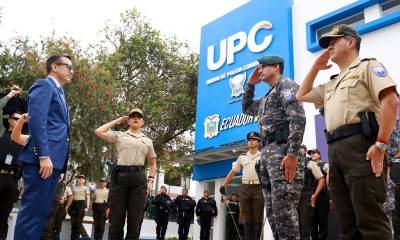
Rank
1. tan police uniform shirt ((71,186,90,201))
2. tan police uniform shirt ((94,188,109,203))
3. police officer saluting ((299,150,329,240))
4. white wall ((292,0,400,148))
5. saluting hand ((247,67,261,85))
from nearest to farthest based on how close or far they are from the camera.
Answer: saluting hand ((247,67,261,85)), police officer saluting ((299,150,329,240)), white wall ((292,0,400,148)), tan police uniform shirt ((71,186,90,201)), tan police uniform shirt ((94,188,109,203))

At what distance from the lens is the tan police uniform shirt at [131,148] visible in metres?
5.38

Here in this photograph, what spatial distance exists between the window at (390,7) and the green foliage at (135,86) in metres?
9.46

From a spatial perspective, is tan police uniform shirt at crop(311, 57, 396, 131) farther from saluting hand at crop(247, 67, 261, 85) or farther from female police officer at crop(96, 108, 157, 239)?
female police officer at crop(96, 108, 157, 239)

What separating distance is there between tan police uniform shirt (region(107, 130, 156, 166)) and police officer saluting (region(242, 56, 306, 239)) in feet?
6.76

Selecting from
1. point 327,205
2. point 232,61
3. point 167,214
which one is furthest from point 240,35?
point 327,205

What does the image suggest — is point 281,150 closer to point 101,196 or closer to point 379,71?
point 379,71

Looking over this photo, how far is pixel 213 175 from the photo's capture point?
51.8ft

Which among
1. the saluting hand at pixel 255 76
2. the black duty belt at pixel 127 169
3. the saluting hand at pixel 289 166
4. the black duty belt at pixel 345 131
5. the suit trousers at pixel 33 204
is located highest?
the saluting hand at pixel 255 76

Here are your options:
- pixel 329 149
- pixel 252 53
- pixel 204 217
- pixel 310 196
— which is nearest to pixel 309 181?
pixel 310 196

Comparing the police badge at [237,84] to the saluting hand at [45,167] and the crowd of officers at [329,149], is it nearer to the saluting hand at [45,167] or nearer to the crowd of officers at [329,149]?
the crowd of officers at [329,149]

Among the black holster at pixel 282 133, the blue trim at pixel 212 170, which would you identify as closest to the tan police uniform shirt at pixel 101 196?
the blue trim at pixel 212 170

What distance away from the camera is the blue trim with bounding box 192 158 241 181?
15.1 m

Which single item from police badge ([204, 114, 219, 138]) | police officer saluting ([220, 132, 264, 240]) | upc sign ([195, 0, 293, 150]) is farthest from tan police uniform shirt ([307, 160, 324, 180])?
police badge ([204, 114, 219, 138])

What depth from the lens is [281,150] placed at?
375cm
